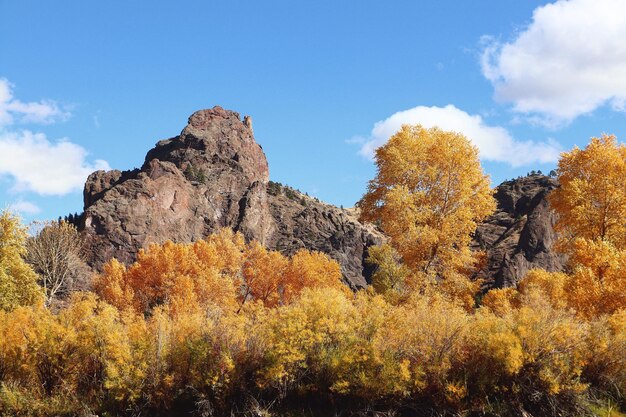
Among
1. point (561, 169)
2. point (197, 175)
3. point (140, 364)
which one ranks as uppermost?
point (197, 175)

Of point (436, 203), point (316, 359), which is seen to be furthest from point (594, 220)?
point (316, 359)

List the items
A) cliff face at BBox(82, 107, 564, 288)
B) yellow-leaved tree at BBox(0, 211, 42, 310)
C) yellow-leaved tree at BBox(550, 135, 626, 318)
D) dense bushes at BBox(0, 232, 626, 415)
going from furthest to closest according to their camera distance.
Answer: cliff face at BBox(82, 107, 564, 288) → yellow-leaved tree at BBox(0, 211, 42, 310) → yellow-leaved tree at BBox(550, 135, 626, 318) → dense bushes at BBox(0, 232, 626, 415)

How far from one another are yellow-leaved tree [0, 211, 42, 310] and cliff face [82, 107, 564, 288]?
237 feet

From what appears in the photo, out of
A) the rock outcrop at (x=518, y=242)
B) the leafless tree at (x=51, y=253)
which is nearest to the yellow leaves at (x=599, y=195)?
the leafless tree at (x=51, y=253)

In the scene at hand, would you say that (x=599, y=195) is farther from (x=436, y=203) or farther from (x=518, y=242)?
(x=518, y=242)

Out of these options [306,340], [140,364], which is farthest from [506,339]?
[140,364]

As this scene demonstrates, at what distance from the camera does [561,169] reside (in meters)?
35.0

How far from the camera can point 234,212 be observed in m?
158

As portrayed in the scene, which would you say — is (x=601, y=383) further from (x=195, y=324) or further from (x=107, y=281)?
(x=107, y=281)

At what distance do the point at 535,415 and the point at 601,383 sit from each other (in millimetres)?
3061

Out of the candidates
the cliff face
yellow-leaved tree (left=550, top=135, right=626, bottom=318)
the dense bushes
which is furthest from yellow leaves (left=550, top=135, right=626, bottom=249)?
the cliff face

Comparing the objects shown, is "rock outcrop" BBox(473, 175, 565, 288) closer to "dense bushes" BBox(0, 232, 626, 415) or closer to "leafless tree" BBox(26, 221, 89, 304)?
"leafless tree" BBox(26, 221, 89, 304)

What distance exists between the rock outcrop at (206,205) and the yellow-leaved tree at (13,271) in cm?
7198

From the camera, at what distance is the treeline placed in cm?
2156
